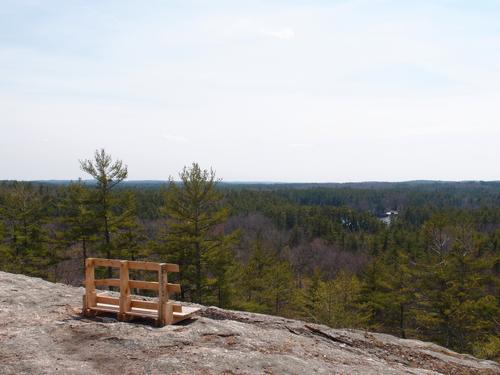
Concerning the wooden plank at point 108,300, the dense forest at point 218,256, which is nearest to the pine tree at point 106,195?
the dense forest at point 218,256

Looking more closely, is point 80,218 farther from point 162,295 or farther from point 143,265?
point 162,295

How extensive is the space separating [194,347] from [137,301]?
2.13 meters

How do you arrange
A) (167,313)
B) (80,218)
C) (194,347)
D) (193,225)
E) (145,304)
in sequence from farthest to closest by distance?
(80,218) → (193,225) → (145,304) → (167,313) → (194,347)

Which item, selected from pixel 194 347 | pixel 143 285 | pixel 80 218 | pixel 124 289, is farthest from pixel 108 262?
pixel 80 218

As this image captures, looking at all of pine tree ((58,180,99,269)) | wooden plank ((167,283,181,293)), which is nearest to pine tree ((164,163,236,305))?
pine tree ((58,180,99,269))

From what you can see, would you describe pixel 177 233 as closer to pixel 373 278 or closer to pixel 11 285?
pixel 11 285

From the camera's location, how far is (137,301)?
900 cm

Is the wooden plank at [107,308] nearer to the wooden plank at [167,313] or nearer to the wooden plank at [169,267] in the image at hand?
the wooden plank at [167,313]

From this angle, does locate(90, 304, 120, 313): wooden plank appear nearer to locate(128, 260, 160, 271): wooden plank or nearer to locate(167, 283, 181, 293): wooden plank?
locate(128, 260, 160, 271): wooden plank

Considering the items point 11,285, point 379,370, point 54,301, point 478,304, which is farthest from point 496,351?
point 11,285

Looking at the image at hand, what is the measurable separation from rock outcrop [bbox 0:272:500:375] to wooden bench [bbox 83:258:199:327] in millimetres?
252

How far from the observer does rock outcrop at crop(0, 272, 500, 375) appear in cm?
676

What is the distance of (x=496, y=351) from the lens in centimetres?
1461

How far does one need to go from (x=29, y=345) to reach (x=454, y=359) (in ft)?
31.6
